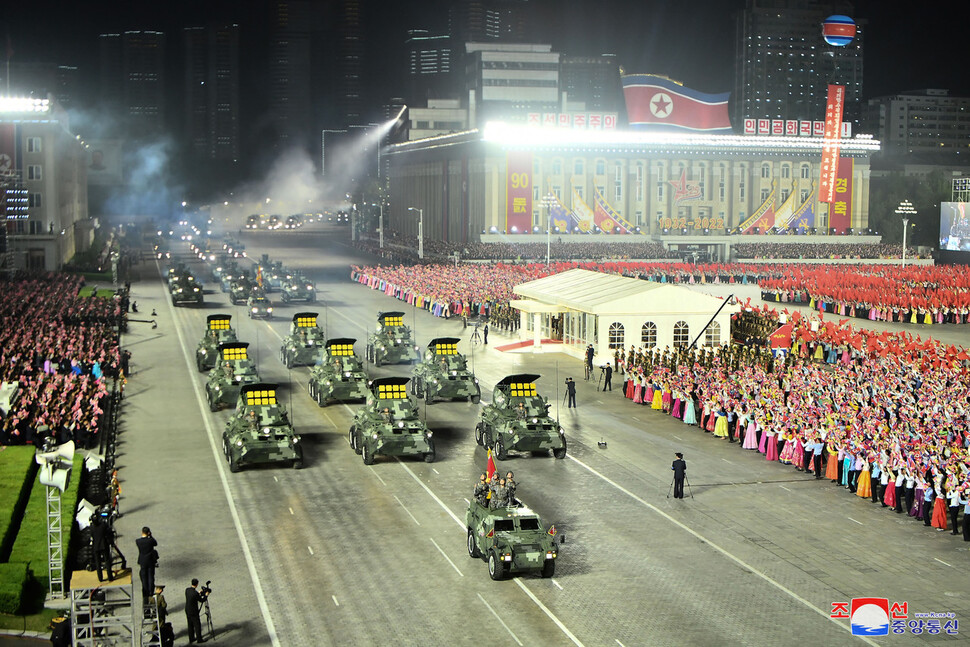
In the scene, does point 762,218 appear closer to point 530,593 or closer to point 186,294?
point 186,294

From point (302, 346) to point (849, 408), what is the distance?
25.8 m

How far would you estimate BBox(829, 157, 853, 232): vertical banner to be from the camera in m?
143

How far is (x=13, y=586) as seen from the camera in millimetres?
21766

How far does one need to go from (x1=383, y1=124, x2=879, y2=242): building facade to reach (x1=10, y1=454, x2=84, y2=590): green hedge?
341 ft

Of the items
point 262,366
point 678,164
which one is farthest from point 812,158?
point 262,366

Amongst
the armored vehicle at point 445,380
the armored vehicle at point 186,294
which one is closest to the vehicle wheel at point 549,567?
the armored vehicle at point 445,380

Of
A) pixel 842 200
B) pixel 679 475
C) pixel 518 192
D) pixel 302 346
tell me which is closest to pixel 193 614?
pixel 679 475

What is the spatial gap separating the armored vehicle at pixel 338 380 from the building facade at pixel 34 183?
55.7 m

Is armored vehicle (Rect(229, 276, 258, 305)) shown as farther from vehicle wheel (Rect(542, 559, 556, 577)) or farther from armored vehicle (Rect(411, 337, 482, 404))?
vehicle wheel (Rect(542, 559, 556, 577))

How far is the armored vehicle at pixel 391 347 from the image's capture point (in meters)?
51.9

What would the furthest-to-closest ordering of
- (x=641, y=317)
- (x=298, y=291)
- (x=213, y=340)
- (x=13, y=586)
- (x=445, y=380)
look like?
(x=298, y=291) → (x=641, y=317) → (x=213, y=340) → (x=445, y=380) → (x=13, y=586)

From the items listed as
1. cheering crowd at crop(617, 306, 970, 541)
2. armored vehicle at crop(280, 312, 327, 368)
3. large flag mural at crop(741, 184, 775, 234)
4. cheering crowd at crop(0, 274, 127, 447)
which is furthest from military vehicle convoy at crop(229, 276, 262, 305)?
large flag mural at crop(741, 184, 775, 234)

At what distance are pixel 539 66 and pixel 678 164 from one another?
28520 millimetres

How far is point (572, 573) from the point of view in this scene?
23.7 metres
